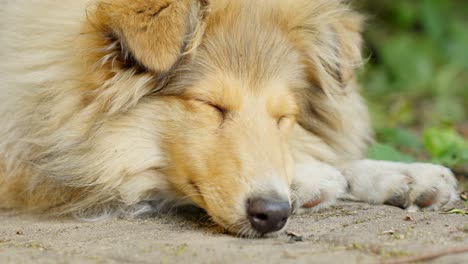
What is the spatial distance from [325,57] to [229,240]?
4.70ft

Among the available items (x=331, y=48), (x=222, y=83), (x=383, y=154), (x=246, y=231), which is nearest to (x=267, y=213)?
(x=246, y=231)

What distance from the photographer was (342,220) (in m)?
3.82

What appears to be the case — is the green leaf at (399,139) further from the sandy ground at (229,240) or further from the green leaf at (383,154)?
the sandy ground at (229,240)

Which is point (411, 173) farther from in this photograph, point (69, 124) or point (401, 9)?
point (401, 9)

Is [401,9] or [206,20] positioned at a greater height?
[206,20]

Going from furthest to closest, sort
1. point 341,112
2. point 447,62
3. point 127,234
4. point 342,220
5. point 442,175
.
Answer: point 447,62, point 341,112, point 442,175, point 342,220, point 127,234

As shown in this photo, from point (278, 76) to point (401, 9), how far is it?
5.47 meters

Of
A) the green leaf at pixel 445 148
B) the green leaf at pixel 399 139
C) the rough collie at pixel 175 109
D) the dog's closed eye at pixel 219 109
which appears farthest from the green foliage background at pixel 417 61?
the dog's closed eye at pixel 219 109

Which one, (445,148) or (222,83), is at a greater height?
(222,83)

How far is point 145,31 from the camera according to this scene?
11.7 feet

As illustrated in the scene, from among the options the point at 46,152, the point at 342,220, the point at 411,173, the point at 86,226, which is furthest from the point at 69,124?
the point at 411,173

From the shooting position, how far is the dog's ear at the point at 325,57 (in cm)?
434

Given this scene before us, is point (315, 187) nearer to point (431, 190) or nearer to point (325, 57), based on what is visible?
point (431, 190)

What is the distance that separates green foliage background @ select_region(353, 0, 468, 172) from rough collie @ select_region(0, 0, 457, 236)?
330 cm
